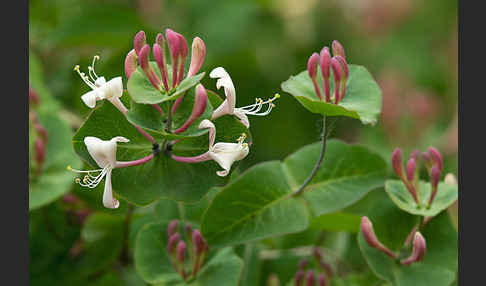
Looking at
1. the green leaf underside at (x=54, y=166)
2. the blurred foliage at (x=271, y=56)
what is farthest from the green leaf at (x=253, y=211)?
the green leaf underside at (x=54, y=166)

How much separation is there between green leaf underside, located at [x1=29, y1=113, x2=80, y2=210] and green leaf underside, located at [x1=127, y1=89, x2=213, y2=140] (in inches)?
11.0

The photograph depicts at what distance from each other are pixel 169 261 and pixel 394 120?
0.90 meters

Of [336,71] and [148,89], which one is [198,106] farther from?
[336,71]

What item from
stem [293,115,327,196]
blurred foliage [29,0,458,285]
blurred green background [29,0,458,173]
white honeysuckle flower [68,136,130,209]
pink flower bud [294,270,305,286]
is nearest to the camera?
white honeysuckle flower [68,136,130,209]

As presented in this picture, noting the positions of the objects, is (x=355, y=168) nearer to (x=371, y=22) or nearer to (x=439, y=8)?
(x=371, y=22)

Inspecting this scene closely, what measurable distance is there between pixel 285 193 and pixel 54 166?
371 millimetres

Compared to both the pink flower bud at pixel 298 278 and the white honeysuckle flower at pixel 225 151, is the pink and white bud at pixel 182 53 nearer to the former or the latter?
the white honeysuckle flower at pixel 225 151

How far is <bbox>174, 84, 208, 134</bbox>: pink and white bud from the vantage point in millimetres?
585

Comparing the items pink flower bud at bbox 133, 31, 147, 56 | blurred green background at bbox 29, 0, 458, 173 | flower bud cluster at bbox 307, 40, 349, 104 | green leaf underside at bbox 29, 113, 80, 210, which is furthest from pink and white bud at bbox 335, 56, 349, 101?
green leaf underside at bbox 29, 113, 80, 210

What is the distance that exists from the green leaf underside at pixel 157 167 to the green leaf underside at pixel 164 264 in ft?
0.41

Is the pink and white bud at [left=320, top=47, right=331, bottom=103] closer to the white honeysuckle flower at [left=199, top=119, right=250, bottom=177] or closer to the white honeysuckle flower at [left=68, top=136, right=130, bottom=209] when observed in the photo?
the white honeysuckle flower at [left=199, top=119, right=250, bottom=177]

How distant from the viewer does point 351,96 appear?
27.5 inches

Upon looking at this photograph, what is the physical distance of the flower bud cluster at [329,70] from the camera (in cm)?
65

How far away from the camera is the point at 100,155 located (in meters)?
0.58
